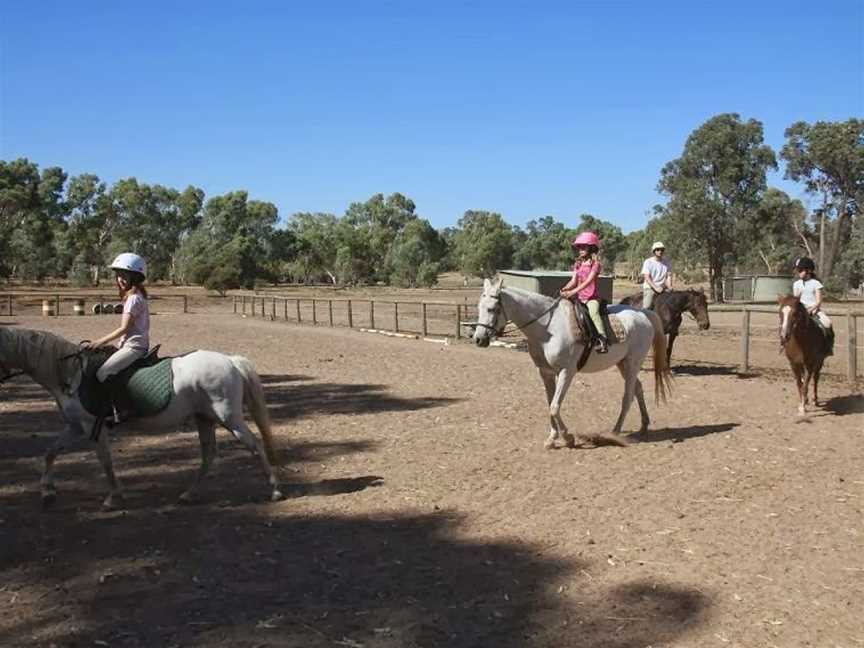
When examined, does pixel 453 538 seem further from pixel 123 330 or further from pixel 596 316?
pixel 596 316

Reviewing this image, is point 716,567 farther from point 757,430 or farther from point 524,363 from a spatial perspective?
point 524,363

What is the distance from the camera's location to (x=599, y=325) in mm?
8219

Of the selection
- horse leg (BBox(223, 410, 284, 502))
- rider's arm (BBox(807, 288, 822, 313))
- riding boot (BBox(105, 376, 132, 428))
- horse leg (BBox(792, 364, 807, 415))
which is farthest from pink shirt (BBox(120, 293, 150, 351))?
rider's arm (BBox(807, 288, 822, 313))

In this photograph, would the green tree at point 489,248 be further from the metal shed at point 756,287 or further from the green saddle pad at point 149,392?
the green saddle pad at point 149,392

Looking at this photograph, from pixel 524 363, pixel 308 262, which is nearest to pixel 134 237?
pixel 308 262

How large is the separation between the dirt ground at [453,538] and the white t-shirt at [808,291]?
157 centimetres

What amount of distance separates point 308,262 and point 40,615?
101 m

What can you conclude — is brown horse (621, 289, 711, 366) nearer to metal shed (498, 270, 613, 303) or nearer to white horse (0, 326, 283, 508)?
white horse (0, 326, 283, 508)

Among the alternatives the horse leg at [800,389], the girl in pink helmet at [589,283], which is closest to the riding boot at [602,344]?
the girl in pink helmet at [589,283]

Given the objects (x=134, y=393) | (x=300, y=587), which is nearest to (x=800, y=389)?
(x=300, y=587)

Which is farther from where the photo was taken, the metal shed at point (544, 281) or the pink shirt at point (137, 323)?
the metal shed at point (544, 281)

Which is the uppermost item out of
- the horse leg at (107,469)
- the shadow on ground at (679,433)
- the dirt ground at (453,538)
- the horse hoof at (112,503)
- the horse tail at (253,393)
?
the horse tail at (253,393)

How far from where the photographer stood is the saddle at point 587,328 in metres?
8.14

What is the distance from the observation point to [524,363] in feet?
52.5
